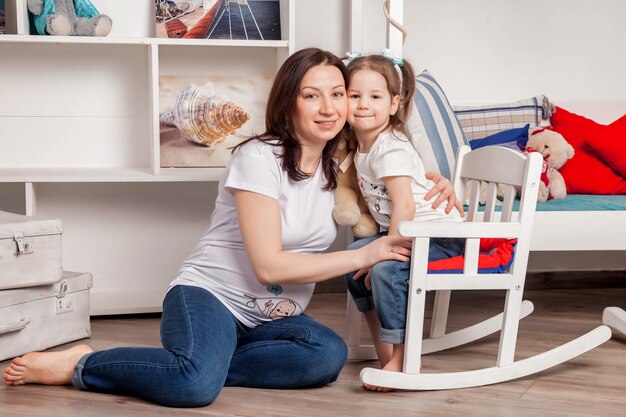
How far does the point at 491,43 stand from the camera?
3.06m

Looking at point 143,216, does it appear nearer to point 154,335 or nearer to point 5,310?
point 154,335

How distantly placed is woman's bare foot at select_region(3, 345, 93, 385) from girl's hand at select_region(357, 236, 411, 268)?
0.63m

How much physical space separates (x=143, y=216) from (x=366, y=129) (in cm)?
112

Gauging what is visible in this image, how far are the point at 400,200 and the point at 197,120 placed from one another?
3.39ft

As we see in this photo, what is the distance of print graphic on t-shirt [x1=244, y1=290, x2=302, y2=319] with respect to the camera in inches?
75.5

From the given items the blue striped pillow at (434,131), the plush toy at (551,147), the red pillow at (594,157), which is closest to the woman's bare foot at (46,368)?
the blue striped pillow at (434,131)

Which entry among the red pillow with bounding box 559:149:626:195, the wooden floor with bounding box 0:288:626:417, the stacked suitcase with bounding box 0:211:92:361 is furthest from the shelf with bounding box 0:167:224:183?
the red pillow with bounding box 559:149:626:195

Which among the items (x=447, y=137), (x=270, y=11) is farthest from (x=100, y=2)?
(x=447, y=137)

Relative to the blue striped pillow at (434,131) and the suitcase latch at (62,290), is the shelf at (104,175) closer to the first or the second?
the suitcase latch at (62,290)

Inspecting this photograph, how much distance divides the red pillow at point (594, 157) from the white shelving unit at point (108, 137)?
37.7 inches

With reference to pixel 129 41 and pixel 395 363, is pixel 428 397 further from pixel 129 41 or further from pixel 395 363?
pixel 129 41

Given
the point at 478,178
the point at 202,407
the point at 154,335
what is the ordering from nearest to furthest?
1. the point at 202,407
2. the point at 478,178
3. the point at 154,335

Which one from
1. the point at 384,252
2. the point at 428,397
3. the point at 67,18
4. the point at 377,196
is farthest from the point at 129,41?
the point at 428,397

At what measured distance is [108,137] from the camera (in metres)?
2.80
